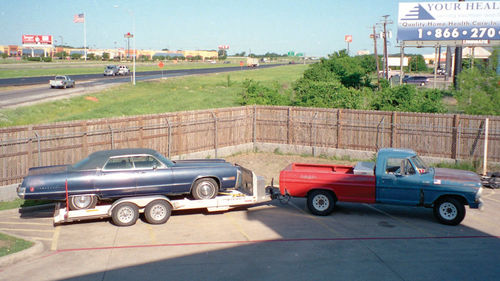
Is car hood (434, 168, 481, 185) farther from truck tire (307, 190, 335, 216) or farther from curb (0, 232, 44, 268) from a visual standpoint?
curb (0, 232, 44, 268)

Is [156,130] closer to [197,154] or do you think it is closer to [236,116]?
[197,154]

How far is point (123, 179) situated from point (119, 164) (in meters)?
0.43

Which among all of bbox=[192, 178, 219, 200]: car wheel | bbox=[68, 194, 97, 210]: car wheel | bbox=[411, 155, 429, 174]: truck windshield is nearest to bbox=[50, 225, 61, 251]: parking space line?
bbox=[68, 194, 97, 210]: car wheel

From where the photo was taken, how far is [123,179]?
12.5 m

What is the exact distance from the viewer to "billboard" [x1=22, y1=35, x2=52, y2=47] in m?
129

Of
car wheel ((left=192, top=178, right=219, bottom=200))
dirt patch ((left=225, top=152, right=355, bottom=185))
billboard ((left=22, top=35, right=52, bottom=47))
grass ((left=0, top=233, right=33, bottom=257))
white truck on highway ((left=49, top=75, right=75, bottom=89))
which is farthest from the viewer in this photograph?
billboard ((left=22, top=35, right=52, bottom=47))

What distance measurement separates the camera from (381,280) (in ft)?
30.3

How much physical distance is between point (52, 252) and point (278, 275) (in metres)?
5.01

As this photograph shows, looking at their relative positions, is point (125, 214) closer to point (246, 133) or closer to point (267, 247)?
point (267, 247)

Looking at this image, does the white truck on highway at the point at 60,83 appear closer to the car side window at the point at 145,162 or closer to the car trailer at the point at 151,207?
the car trailer at the point at 151,207

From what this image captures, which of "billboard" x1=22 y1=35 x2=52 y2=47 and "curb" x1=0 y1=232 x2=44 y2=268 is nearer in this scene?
"curb" x1=0 y1=232 x2=44 y2=268

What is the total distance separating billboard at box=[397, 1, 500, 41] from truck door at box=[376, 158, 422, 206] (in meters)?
30.1

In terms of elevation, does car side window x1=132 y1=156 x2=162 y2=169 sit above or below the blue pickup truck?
above

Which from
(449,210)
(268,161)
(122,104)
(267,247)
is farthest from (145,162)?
(122,104)
